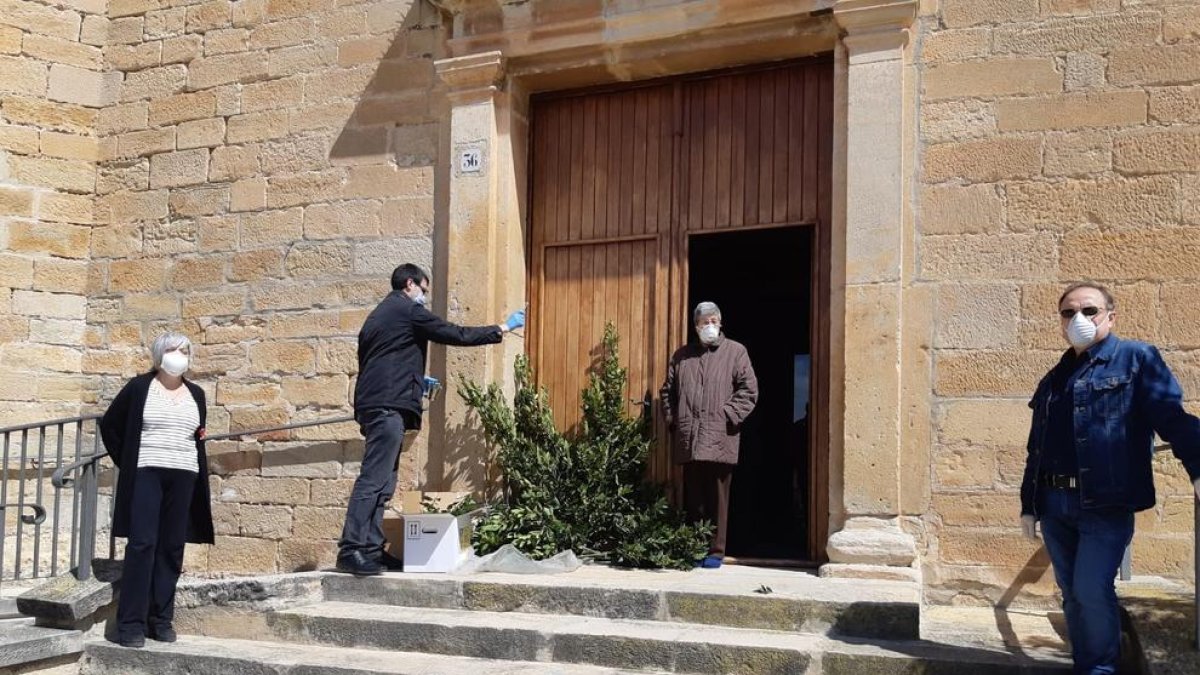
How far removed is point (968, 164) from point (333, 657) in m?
3.91

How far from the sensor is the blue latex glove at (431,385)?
6.78m

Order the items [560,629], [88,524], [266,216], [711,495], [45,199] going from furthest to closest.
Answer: [45,199] → [266,216] → [711,495] → [88,524] → [560,629]

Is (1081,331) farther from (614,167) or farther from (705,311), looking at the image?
(614,167)

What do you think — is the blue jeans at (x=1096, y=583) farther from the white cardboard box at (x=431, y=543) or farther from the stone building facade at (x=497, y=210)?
the white cardboard box at (x=431, y=543)

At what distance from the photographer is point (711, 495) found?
652 cm

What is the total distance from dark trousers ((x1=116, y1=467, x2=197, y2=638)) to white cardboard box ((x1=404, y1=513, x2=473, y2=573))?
114cm

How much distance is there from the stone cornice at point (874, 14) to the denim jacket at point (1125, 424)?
8.56 ft

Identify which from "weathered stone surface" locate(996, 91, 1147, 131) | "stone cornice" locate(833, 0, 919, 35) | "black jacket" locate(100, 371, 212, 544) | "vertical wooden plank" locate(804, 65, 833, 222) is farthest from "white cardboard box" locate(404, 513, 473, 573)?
"weathered stone surface" locate(996, 91, 1147, 131)

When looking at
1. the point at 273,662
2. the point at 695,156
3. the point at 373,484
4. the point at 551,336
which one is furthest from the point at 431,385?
the point at 273,662

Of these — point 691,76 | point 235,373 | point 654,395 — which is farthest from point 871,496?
point 235,373

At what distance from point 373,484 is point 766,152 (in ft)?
9.55

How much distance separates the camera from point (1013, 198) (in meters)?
5.96

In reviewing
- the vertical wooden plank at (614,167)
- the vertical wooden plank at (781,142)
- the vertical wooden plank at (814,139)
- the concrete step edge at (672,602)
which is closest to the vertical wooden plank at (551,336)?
the vertical wooden plank at (614,167)

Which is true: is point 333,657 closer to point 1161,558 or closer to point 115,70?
point 1161,558
